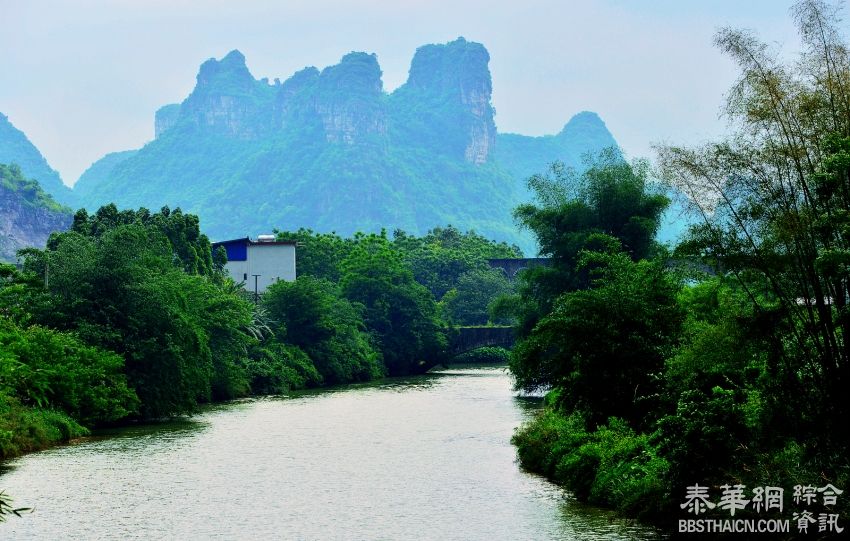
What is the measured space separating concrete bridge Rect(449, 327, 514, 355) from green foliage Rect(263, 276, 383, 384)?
14.5 m

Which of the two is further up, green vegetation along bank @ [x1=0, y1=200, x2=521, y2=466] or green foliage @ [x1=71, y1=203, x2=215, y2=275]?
green foliage @ [x1=71, y1=203, x2=215, y2=275]

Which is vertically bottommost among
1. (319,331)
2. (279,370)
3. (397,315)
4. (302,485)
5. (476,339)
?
A: (302,485)

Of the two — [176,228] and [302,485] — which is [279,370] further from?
[302,485]

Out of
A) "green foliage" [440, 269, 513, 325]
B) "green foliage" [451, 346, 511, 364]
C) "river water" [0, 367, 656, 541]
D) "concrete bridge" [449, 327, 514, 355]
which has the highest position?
"green foliage" [440, 269, 513, 325]

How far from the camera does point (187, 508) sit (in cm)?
2758

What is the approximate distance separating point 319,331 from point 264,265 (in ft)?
73.0

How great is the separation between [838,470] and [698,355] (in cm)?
717

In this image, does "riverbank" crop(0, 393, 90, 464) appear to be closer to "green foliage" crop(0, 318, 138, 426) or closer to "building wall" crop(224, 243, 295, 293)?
"green foliage" crop(0, 318, 138, 426)

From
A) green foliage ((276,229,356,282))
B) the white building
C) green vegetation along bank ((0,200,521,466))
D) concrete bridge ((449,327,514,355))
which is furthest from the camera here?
green foliage ((276,229,356,282))

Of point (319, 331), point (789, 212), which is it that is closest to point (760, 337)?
point (789, 212)

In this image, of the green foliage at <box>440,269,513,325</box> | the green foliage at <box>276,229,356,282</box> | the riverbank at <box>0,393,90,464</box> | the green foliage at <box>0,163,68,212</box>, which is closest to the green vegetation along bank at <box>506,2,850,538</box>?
the riverbank at <box>0,393,90,464</box>

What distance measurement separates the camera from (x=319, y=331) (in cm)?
7575

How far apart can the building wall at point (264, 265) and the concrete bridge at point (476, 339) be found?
47.3 ft

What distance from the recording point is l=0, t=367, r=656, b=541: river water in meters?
24.9
